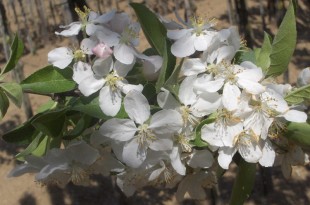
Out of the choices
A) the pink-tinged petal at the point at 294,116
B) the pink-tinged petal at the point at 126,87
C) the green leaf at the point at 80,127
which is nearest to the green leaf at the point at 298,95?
the pink-tinged petal at the point at 294,116

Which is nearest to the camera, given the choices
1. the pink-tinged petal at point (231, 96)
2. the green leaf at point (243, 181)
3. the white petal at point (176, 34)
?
the pink-tinged petal at point (231, 96)

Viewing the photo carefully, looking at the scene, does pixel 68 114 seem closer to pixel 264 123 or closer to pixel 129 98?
pixel 129 98

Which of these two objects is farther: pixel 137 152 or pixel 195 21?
pixel 195 21

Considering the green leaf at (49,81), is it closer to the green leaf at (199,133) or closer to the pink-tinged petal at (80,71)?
the pink-tinged petal at (80,71)

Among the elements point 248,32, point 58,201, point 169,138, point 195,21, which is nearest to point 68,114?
point 169,138

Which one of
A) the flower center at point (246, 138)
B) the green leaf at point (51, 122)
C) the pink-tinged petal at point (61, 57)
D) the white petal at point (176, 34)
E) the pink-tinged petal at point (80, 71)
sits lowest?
the flower center at point (246, 138)
